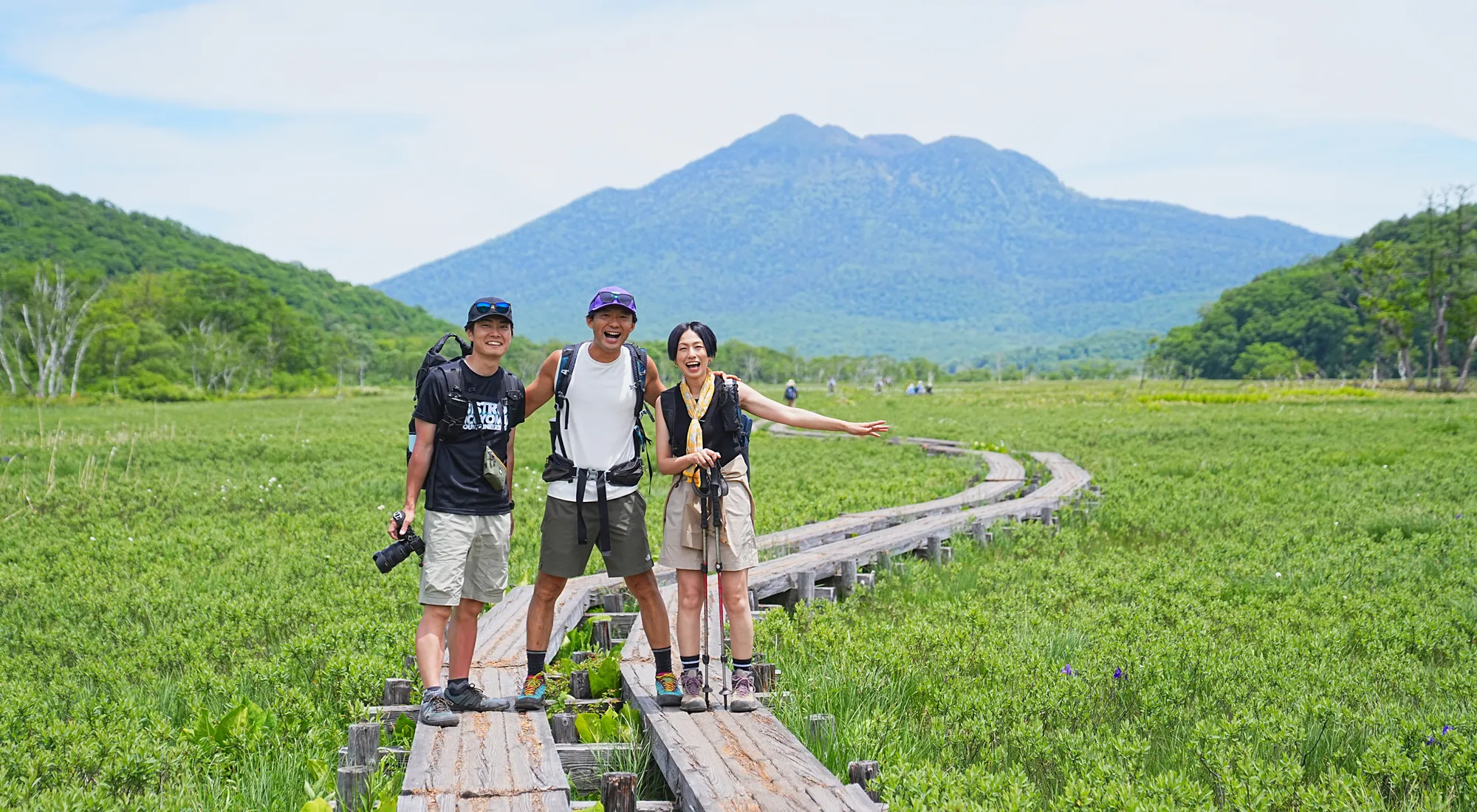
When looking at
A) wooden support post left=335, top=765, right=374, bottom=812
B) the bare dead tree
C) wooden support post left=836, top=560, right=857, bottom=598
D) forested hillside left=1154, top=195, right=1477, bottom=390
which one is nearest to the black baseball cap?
wooden support post left=335, top=765, right=374, bottom=812

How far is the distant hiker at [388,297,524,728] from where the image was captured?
5543mm

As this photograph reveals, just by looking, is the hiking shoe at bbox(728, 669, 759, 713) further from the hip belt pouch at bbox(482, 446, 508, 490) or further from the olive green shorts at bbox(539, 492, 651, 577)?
the hip belt pouch at bbox(482, 446, 508, 490)

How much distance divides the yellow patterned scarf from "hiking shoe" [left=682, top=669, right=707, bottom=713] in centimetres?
106

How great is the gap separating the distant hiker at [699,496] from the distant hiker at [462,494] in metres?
0.92

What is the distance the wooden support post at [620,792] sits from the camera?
443cm

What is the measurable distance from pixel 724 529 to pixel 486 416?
144cm

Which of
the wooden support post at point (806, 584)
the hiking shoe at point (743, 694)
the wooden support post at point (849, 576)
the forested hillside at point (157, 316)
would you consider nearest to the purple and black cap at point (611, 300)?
the hiking shoe at point (743, 694)

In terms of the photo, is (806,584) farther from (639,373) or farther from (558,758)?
(558,758)

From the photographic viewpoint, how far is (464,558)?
5617 millimetres

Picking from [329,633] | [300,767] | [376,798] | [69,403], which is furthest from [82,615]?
[69,403]

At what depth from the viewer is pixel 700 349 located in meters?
5.56

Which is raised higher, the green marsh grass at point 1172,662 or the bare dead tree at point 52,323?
the bare dead tree at point 52,323

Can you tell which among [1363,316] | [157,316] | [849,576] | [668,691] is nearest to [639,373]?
[668,691]

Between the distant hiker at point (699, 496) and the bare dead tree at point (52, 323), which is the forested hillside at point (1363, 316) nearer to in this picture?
the distant hiker at point (699, 496)
